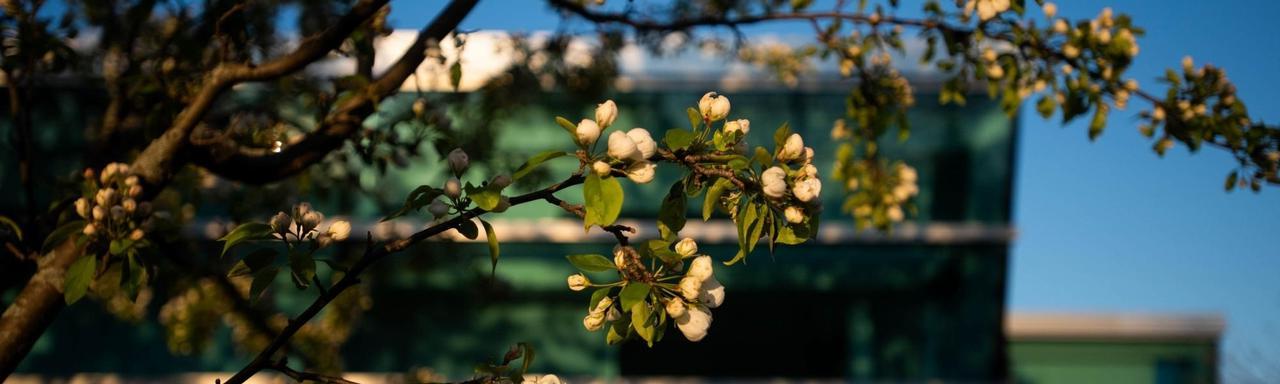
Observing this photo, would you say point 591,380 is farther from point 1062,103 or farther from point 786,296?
point 1062,103

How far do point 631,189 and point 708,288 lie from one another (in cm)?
880

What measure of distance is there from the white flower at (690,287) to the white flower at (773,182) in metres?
0.16

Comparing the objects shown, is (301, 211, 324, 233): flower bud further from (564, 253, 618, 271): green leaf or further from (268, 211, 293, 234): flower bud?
(564, 253, 618, 271): green leaf

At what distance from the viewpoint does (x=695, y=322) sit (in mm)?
1682

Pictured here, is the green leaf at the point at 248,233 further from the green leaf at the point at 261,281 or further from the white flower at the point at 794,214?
the white flower at the point at 794,214

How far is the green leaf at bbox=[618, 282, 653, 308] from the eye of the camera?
5.30ft

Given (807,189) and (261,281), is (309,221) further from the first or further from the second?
(807,189)

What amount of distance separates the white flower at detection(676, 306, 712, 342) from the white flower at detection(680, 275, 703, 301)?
2 cm

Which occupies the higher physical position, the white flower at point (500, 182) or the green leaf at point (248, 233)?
the white flower at point (500, 182)

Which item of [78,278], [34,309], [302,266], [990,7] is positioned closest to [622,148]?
[302,266]

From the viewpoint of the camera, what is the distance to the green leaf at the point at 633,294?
5.30 feet

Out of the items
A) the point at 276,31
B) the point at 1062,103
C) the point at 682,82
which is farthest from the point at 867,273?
the point at 1062,103

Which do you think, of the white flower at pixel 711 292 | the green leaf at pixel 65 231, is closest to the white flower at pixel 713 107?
the white flower at pixel 711 292

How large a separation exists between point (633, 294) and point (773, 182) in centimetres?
24
